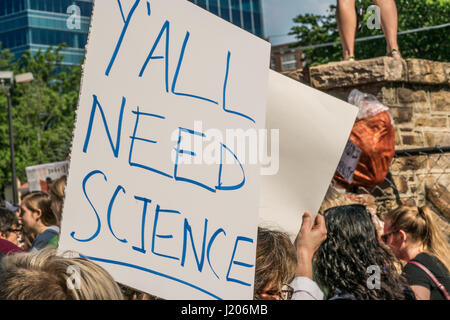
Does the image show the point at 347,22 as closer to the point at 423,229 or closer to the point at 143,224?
the point at 423,229

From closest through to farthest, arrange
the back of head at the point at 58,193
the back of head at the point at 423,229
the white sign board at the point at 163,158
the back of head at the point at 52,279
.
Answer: the back of head at the point at 52,279, the white sign board at the point at 163,158, the back of head at the point at 423,229, the back of head at the point at 58,193

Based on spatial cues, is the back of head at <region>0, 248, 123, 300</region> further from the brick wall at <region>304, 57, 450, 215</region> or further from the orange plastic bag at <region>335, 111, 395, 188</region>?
the brick wall at <region>304, 57, 450, 215</region>

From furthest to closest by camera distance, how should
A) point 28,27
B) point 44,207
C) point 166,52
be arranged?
point 28,27 → point 44,207 → point 166,52

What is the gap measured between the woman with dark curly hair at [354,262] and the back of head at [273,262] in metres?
0.20

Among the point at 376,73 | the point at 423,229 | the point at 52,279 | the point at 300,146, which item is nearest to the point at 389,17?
the point at 376,73

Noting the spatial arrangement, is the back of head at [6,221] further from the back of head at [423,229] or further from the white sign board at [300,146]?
the back of head at [423,229]

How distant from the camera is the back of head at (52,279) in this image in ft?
4.54

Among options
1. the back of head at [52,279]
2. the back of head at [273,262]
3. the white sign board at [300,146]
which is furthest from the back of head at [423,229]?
the back of head at [52,279]

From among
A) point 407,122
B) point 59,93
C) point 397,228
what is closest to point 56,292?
point 397,228

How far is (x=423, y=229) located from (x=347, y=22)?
6.84 feet

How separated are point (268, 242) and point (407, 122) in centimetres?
270

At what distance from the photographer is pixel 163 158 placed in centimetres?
186

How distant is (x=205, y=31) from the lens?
6.51ft
